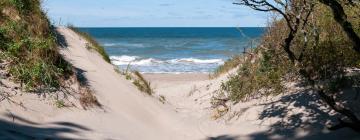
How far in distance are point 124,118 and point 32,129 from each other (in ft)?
7.19

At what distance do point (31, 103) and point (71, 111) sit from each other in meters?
0.58

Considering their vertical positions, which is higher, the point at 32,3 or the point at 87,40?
the point at 32,3

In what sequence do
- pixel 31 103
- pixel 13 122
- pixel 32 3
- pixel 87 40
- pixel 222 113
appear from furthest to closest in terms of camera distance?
1. pixel 87 40
2. pixel 222 113
3. pixel 32 3
4. pixel 31 103
5. pixel 13 122

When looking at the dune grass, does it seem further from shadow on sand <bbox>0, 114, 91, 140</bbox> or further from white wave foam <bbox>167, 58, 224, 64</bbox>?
white wave foam <bbox>167, 58, 224, 64</bbox>

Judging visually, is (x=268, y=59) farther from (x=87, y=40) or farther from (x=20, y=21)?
(x=20, y=21)

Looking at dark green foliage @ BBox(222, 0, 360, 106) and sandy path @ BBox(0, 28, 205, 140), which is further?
dark green foliage @ BBox(222, 0, 360, 106)

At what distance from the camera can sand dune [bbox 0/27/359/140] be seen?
20.2 feet

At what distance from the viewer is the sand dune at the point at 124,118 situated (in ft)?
20.2

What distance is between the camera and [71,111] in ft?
22.6

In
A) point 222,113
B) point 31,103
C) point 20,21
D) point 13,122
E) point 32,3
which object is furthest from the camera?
point 222,113

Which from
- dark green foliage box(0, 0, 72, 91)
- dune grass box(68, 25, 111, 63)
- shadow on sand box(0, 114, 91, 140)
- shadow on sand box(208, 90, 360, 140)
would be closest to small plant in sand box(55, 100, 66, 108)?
dark green foliage box(0, 0, 72, 91)

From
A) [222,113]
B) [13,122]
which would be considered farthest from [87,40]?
[13,122]

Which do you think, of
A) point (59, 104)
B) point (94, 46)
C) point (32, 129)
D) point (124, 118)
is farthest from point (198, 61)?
point (32, 129)

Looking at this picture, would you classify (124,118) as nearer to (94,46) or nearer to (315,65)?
(315,65)
